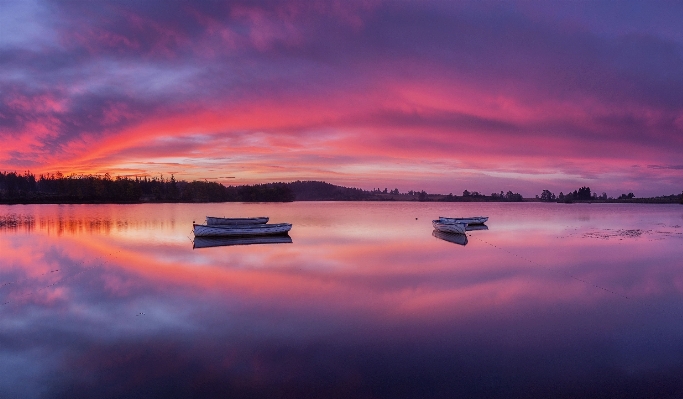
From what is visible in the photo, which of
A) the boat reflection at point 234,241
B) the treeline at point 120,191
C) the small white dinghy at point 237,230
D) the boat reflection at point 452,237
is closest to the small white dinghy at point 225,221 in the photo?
the small white dinghy at point 237,230

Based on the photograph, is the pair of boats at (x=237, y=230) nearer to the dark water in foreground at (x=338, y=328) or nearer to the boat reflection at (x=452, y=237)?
the dark water in foreground at (x=338, y=328)

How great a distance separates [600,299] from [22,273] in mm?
24524

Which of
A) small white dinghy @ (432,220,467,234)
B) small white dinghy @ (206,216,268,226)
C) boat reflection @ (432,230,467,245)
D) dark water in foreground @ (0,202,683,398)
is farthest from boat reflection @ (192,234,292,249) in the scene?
small white dinghy @ (432,220,467,234)

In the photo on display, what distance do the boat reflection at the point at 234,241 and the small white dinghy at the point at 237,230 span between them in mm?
359

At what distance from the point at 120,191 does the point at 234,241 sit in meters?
137

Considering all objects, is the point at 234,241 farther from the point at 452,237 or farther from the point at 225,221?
the point at 452,237

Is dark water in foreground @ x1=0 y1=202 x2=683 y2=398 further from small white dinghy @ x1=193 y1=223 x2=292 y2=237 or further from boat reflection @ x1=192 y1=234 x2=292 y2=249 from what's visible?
small white dinghy @ x1=193 y1=223 x2=292 y2=237

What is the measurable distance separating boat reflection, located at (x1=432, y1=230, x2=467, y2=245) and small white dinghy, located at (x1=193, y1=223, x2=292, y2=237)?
1405 centimetres

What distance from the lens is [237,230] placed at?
33.8m

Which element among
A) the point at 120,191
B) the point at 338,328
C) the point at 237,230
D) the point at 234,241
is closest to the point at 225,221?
the point at 237,230

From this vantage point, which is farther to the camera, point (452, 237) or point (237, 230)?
point (452, 237)

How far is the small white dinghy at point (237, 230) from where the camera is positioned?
3284cm

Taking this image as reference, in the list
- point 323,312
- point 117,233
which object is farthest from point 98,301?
point 117,233

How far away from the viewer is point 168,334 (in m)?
10.4
